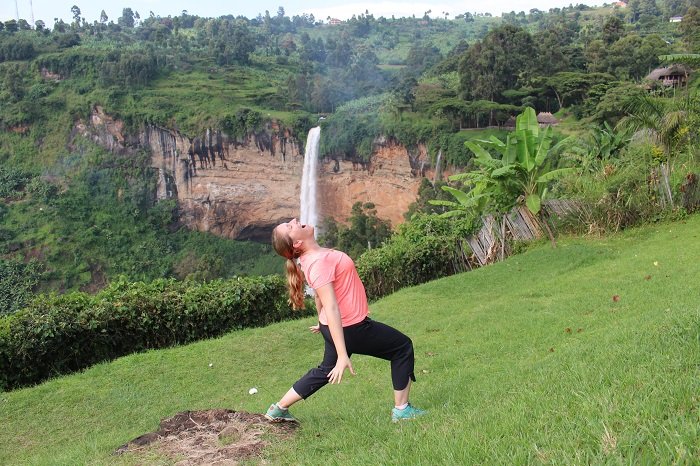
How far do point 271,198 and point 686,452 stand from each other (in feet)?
141

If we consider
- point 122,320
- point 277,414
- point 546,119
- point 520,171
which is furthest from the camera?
point 546,119

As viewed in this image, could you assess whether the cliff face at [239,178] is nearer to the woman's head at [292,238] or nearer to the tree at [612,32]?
the tree at [612,32]

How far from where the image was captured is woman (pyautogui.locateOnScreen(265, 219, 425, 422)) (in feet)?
10.4

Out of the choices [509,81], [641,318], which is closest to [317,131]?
[509,81]

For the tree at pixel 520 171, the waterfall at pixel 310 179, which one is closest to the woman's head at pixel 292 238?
the tree at pixel 520 171

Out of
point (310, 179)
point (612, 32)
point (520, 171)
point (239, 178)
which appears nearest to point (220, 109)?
point (239, 178)

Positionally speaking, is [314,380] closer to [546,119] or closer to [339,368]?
[339,368]

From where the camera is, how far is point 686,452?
187 cm

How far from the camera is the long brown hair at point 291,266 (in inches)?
129

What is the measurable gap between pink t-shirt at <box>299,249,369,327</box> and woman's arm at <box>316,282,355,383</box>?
0.08 metres

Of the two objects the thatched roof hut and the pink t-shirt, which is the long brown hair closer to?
the pink t-shirt

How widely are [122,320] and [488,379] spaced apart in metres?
5.28

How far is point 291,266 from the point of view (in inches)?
134

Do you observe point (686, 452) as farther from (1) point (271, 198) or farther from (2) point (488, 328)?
(1) point (271, 198)
